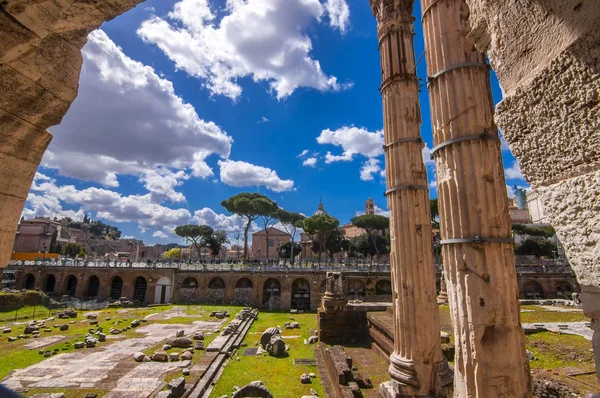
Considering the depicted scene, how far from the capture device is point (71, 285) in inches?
1195

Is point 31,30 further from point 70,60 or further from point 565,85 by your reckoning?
point 565,85

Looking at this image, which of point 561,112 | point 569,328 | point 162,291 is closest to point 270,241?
point 162,291

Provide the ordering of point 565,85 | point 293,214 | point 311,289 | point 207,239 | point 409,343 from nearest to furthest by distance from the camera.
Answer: point 565,85
point 409,343
point 311,289
point 207,239
point 293,214

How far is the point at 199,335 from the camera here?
12.6m

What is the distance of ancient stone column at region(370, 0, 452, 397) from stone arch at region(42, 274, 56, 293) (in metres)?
33.3

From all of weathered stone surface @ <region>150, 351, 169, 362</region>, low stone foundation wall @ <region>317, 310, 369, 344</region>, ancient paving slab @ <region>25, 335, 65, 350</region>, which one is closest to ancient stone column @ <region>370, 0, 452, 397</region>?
low stone foundation wall @ <region>317, 310, 369, 344</region>

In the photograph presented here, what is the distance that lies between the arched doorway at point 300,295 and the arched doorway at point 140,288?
12720 millimetres

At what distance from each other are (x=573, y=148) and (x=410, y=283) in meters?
4.22

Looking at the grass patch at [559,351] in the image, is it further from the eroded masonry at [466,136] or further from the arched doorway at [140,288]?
the arched doorway at [140,288]

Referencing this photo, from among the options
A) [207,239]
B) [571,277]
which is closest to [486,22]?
[571,277]

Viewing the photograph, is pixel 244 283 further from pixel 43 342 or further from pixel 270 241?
pixel 270 241

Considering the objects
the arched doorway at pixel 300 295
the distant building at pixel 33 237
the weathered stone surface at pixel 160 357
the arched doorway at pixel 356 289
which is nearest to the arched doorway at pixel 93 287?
the distant building at pixel 33 237

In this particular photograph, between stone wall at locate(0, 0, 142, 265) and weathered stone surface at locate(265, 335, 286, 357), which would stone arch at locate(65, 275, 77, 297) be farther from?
stone wall at locate(0, 0, 142, 265)

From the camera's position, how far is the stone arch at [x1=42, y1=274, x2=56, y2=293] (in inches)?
1111
